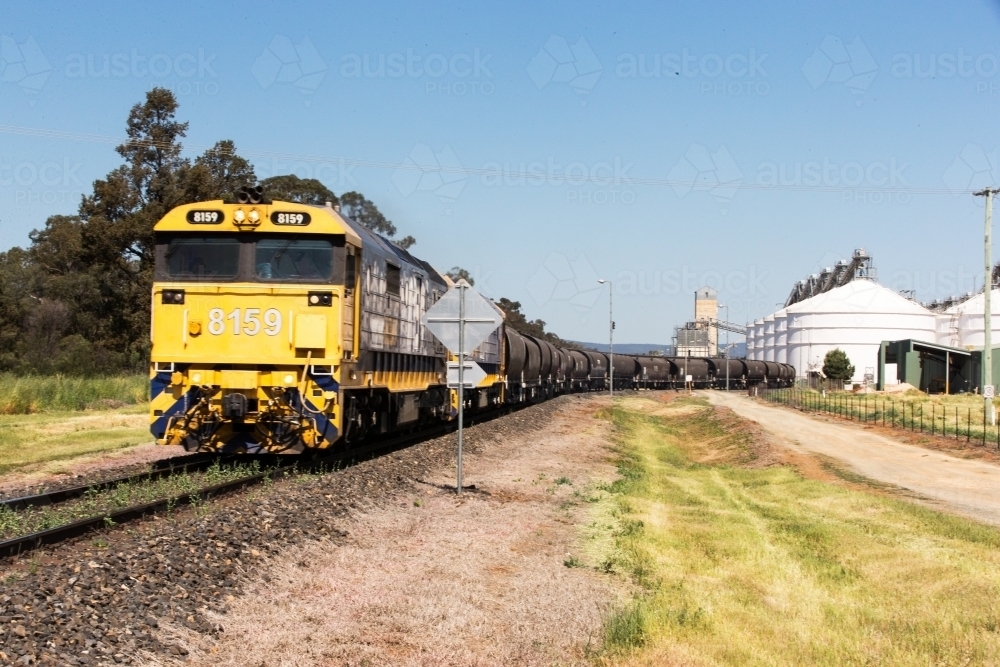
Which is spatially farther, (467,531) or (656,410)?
(656,410)

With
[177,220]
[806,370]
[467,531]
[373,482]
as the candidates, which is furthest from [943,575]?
[806,370]

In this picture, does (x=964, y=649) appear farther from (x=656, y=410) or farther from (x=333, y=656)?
(x=656, y=410)

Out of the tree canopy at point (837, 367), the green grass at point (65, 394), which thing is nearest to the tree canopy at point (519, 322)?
the tree canopy at point (837, 367)

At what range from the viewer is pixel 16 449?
19.8 m

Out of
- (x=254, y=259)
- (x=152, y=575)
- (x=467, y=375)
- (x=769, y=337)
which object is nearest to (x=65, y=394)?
(x=254, y=259)

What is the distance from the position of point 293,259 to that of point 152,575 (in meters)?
7.89

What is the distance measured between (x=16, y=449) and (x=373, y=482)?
9.51 meters

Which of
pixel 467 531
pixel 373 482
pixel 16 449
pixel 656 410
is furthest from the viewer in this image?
pixel 656 410

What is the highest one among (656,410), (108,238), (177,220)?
(108,238)

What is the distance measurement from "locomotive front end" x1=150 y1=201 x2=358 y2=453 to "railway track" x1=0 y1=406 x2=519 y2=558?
2.60ft

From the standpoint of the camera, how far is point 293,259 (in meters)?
15.0

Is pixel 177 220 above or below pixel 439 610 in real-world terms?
above

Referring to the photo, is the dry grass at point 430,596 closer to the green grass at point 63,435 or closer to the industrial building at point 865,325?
the green grass at point 63,435

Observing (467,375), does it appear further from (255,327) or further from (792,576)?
(792,576)
